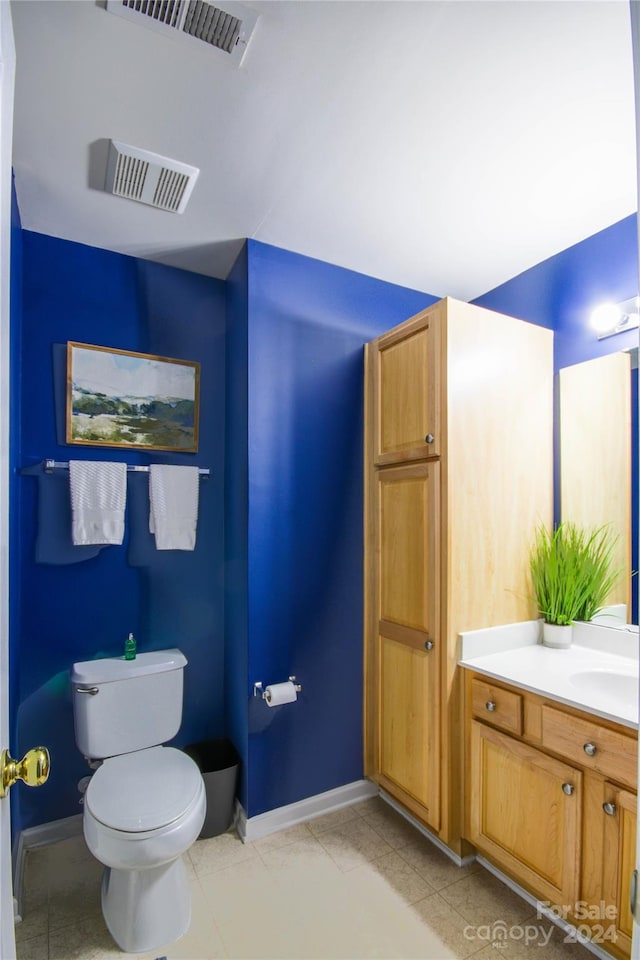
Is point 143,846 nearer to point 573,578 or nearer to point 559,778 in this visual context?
point 559,778

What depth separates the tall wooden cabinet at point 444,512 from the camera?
1.93 m

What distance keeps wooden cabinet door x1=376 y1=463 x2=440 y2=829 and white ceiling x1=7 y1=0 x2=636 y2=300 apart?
106cm

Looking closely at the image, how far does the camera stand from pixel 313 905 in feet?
5.67

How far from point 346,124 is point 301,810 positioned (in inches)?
103

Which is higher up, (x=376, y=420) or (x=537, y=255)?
(x=537, y=255)

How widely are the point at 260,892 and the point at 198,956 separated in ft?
0.97

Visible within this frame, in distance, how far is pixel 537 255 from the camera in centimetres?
230

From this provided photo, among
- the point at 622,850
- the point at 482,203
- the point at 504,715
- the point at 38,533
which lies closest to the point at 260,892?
the point at 504,715

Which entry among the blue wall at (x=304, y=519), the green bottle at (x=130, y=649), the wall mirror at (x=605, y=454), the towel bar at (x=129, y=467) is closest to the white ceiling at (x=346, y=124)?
the blue wall at (x=304, y=519)

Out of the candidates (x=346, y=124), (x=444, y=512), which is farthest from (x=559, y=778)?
(x=346, y=124)

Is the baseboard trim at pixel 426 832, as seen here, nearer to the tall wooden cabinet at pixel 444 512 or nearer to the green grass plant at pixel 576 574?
the tall wooden cabinet at pixel 444 512

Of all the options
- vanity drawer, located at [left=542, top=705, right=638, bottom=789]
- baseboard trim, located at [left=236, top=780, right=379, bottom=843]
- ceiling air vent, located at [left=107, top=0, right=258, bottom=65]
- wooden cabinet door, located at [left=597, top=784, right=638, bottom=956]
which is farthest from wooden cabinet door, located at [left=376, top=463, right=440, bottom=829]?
ceiling air vent, located at [left=107, top=0, right=258, bottom=65]

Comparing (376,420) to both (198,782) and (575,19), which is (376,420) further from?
(198,782)

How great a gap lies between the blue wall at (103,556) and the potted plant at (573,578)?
148 centimetres
